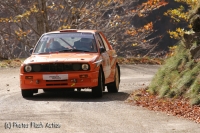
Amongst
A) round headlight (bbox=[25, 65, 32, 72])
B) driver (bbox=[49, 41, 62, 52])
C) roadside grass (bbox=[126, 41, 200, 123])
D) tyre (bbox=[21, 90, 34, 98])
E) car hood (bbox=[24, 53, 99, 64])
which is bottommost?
tyre (bbox=[21, 90, 34, 98])

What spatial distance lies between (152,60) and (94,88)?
15375 millimetres

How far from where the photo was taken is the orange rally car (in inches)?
591

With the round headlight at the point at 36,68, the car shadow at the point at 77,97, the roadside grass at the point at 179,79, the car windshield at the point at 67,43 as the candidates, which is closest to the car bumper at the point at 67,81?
the round headlight at the point at 36,68

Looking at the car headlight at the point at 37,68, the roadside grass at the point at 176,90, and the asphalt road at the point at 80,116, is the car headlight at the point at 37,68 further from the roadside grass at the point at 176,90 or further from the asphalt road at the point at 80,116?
the roadside grass at the point at 176,90

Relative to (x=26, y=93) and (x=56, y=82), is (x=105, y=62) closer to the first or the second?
(x=56, y=82)

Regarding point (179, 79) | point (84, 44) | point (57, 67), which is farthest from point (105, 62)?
point (179, 79)

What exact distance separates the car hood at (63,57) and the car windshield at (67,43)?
0.35 meters

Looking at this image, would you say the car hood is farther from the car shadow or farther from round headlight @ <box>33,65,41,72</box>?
the car shadow

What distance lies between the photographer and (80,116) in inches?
469

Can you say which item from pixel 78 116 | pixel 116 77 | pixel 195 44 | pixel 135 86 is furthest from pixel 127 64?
pixel 78 116

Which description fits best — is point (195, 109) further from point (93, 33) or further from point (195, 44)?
point (93, 33)

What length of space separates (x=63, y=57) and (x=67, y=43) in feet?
3.55

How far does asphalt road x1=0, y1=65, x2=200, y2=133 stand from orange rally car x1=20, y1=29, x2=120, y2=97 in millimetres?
328

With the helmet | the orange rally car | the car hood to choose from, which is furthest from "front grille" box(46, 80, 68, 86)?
the helmet
